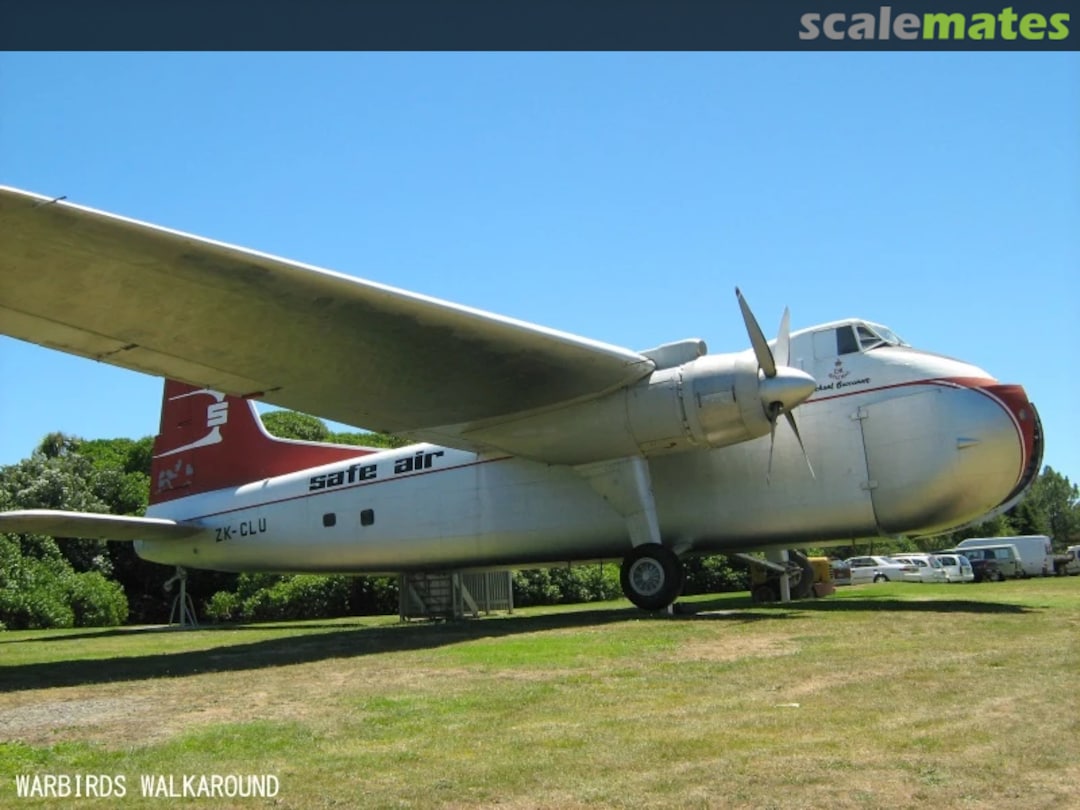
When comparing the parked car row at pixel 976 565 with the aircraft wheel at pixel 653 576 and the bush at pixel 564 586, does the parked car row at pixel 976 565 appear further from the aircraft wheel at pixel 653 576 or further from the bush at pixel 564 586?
the aircraft wheel at pixel 653 576

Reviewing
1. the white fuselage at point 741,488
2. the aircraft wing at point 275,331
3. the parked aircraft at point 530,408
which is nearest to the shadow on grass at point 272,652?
the parked aircraft at point 530,408

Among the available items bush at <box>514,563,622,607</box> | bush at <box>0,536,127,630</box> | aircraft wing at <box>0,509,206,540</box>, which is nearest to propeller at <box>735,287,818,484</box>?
aircraft wing at <box>0,509,206,540</box>

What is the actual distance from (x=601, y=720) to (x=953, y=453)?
1033cm

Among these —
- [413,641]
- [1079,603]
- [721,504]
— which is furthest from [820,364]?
[413,641]

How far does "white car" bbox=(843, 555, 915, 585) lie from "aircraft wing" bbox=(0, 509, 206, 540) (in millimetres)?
30393

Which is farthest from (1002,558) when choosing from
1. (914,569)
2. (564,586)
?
(564,586)

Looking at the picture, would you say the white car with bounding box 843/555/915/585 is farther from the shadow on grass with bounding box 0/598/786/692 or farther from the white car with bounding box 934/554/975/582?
the shadow on grass with bounding box 0/598/786/692

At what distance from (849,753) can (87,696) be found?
6.92 meters

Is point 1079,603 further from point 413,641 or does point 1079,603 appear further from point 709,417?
point 413,641

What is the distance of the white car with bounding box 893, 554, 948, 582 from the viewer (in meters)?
38.4

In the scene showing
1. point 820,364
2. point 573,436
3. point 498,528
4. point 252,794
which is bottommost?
point 252,794

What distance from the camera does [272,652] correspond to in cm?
1257

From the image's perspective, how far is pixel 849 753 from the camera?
5.54 metres

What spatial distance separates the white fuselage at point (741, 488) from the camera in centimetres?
1511
